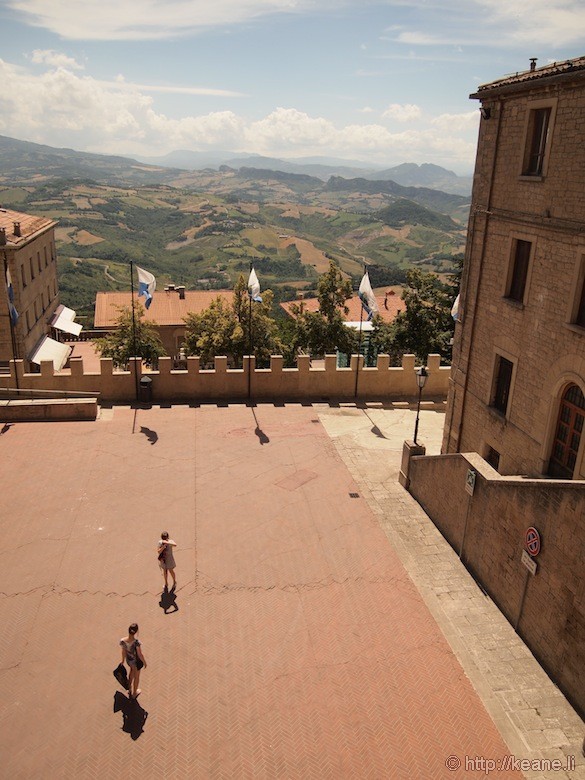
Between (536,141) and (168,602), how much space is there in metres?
12.6

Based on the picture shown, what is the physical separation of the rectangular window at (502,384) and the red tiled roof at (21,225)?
25.6m

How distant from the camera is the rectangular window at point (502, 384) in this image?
15195 mm

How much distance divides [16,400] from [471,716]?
57.5 ft

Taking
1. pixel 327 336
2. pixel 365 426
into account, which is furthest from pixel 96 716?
pixel 327 336

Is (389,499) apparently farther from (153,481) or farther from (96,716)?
(96,716)

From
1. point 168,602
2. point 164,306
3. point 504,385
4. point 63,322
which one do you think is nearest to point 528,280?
point 504,385

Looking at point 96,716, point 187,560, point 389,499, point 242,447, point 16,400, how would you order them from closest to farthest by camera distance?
point 96,716 < point 187,560 < point 389,499 < point 242,447 < point 16,400

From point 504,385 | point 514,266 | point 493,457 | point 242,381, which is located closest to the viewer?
point 514,266

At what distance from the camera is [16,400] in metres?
21.2

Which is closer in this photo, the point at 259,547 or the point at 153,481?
the point at 259,547

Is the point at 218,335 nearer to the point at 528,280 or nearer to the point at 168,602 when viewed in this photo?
the point at 528,280

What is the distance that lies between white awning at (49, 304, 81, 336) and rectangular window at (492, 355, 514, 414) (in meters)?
32.7

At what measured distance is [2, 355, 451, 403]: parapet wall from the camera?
22391mm

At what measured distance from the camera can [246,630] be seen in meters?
11.3
